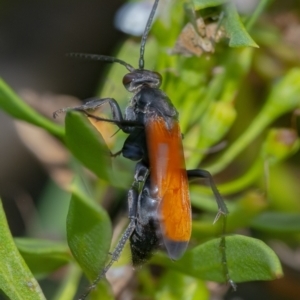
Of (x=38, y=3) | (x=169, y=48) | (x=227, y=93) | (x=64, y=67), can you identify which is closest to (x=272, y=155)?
(x=227, y=93)

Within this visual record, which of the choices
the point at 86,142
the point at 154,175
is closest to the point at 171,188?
the point at 154,175

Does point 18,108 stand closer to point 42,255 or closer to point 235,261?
point 42,255

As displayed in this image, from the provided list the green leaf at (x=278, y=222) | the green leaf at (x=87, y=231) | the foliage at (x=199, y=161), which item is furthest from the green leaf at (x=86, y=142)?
the green leaf at (x=278, y=222)

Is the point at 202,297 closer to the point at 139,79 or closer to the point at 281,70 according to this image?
the point at 139,79

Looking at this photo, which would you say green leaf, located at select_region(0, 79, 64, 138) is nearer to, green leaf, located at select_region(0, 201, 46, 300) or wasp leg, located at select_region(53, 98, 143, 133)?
wasp leg, located at select_region(53, 98, 143, 133)

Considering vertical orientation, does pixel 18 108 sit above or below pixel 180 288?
above

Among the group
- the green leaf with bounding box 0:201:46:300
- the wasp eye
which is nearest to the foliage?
the green leaf with bounding box 0:201:46:300
